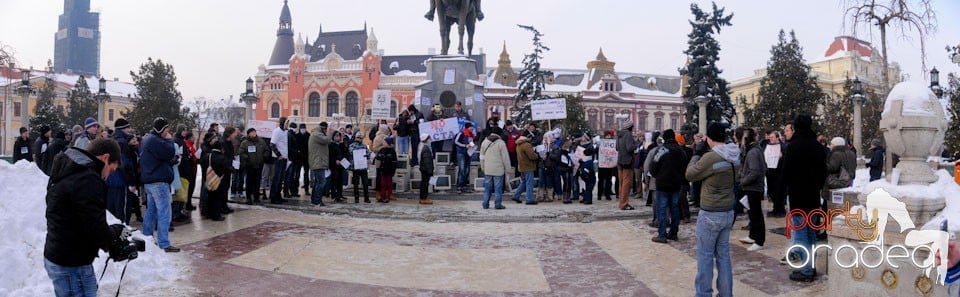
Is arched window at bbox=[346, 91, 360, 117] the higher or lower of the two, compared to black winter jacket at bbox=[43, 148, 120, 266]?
higher

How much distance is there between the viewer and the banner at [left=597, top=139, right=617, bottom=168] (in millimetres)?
12523

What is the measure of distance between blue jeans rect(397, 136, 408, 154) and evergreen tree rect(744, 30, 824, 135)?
2711cm

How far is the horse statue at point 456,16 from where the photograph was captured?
1752cm

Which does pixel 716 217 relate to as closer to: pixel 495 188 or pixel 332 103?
pixel 495 188

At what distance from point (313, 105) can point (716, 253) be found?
84289mm

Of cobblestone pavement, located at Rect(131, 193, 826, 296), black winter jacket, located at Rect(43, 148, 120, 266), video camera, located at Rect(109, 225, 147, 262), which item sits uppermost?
black winter jacket, located at Rect(43, 148, 120, 266)

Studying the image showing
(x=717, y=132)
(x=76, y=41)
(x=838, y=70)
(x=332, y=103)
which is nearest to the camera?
(x=717, y=132)

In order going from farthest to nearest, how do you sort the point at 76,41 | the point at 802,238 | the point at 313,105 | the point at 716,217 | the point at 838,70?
the point at 76,41 < the point at 313,105 < the point at 838,70 < the point at 802,238 < the point at 716,217

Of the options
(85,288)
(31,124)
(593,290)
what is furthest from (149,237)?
(31,124)

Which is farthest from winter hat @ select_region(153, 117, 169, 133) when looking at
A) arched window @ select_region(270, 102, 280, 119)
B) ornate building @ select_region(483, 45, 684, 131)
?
arched window @ select_region(270, 102, 280, 119)

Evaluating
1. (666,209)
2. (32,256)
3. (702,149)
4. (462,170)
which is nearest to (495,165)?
(462,170)

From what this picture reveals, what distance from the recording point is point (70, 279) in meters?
3.73

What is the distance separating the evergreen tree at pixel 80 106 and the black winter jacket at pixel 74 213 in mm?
58183

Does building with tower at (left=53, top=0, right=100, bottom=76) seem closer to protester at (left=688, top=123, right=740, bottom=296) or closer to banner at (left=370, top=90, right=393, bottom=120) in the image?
banner at (left=370, top=90, right=393, bottom=120)
